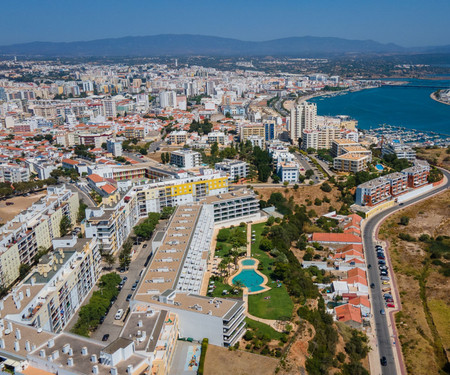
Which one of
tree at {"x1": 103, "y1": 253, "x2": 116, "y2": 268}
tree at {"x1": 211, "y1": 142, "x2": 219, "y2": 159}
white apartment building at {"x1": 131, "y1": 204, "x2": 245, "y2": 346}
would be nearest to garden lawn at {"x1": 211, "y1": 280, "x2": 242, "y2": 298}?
white apartment building at {"x1": 131, "y1": 204, "x2": 245, "y2": 346}

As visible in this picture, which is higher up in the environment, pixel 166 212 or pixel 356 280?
pixel 166 212

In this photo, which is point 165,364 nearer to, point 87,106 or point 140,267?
point 140,267

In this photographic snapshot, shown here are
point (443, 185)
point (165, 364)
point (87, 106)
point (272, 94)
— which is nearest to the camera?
point (165, 364)

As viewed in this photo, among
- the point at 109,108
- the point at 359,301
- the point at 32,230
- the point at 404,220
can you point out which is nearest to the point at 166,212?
the point at 32,230

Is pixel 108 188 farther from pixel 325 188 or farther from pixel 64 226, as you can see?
pixel 325 188

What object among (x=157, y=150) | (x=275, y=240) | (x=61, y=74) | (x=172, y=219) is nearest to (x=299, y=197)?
(x=275, y=240)

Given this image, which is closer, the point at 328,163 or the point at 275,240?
the point at 275,240
